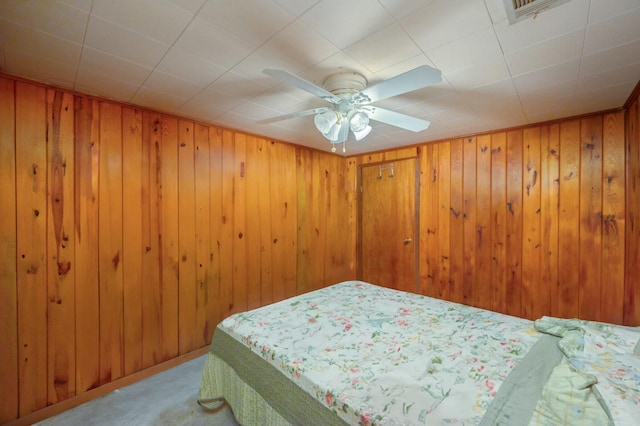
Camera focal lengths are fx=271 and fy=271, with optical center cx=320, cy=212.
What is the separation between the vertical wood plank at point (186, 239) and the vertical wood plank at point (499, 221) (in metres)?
2.92

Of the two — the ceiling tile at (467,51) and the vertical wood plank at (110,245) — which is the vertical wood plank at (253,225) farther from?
the ceiling tile at (467,51)

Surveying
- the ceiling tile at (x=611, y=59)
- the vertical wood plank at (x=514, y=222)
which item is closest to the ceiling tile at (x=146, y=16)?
the ceiling tile at (x=611, y=59)

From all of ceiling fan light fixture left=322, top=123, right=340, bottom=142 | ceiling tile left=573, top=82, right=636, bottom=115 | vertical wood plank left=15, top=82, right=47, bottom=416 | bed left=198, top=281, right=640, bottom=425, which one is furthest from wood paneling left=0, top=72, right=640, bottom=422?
ceiling fan light fixture left=322, top=123, right=340, bottom=142

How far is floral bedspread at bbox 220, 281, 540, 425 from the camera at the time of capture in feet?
3.12

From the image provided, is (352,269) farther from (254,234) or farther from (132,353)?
(132,353)

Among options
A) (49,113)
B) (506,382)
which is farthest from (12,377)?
(506,382)

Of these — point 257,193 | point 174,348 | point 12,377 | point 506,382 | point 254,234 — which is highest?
point 257,193

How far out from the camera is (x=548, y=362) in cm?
114

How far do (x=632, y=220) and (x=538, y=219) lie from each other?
0.58m

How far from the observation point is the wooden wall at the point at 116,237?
5.44 feet

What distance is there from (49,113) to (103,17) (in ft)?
3.43

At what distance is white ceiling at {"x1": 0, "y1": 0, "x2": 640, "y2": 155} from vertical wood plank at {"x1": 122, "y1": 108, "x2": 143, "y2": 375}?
264 millimetres

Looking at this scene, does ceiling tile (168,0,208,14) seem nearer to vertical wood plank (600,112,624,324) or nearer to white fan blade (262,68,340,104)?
white fan blade (262,68,340,104)

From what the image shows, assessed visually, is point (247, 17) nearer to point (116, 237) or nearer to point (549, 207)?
point (116, 237)
